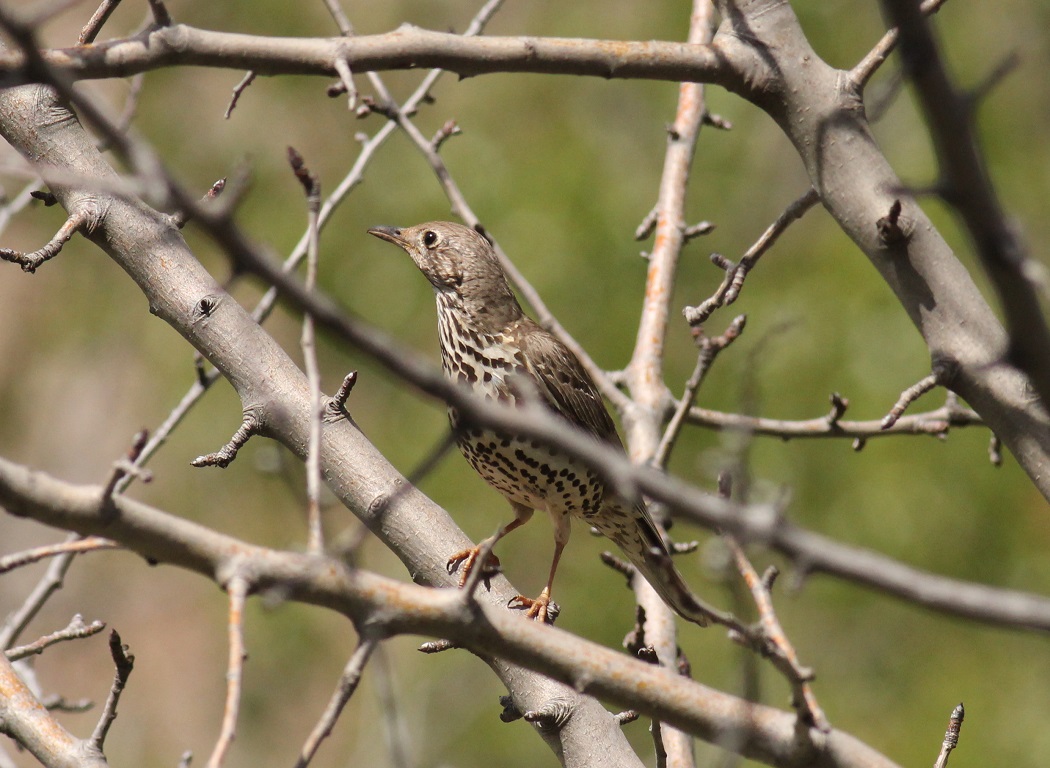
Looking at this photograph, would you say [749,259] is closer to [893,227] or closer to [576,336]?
[893,227]

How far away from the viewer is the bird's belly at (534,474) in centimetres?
419

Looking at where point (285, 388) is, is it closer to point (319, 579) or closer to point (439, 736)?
point (319, 579)

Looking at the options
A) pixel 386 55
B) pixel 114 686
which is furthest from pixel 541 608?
pixel 386 55

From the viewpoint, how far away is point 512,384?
4.21 meters

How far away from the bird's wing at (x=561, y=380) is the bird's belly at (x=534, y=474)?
1.13ft

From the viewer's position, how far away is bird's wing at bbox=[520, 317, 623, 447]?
4578mm

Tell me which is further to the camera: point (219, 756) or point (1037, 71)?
point (1037, 71)

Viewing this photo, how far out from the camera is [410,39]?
250 cm

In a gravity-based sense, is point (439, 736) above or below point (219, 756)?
above

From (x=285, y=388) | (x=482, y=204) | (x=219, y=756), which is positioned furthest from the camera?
(x=482, y=204)

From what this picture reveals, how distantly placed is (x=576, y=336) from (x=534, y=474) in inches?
96.3

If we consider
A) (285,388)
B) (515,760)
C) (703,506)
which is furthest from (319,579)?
(515,760)

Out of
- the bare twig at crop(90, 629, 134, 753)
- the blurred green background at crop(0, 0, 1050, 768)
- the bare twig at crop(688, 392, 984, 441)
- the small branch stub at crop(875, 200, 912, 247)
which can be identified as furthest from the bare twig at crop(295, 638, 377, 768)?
the blurred green background at crop(0, 0, 1050, 768)

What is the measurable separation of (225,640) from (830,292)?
5.07m
